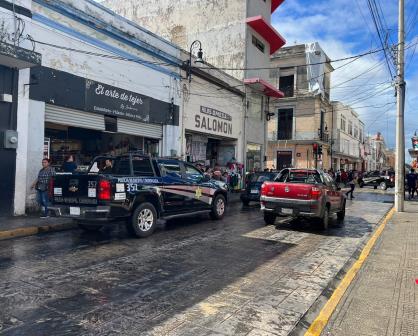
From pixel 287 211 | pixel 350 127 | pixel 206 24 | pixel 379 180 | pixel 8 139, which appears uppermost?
pixel 206 24

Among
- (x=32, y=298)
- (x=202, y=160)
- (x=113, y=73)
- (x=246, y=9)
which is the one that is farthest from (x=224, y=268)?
(x=246, y=9)

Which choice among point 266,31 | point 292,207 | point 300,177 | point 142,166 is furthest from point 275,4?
point 142,166

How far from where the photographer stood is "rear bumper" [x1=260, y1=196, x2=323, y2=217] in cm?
963

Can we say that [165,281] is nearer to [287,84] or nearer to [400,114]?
[400,114]

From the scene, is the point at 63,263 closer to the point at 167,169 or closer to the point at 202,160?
the point at 167,169

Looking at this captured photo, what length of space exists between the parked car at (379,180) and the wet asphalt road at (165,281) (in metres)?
26.2

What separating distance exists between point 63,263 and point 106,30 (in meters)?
9.47

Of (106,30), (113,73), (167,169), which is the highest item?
(106,30)

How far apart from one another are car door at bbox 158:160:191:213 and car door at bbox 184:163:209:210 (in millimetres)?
269

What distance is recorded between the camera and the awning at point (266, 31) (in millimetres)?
22781

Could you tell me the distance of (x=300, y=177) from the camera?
1138 cm

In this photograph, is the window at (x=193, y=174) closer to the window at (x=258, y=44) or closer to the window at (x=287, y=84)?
the window at (x=258, y=44)

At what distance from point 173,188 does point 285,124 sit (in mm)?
35477

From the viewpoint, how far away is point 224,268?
6141 mm
